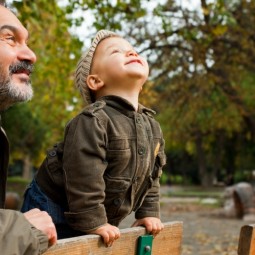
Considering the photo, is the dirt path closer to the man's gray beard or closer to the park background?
the park background

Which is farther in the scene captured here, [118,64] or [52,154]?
[118,64]

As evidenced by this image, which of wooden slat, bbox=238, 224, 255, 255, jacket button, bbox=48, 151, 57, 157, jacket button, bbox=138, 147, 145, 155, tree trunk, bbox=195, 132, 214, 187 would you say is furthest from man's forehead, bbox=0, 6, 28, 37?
tree trunk, bbox=195, 132, 214, 187

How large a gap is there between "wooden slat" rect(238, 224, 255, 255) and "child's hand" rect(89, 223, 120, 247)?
0.50 meters

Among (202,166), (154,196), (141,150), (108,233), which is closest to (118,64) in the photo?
(141,150)

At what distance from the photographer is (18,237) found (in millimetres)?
1545

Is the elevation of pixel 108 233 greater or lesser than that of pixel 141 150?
lesser

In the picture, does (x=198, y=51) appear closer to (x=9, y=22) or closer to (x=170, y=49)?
(x=170, y=49)

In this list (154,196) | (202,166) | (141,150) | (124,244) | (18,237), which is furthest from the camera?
(202,166)

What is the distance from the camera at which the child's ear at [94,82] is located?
2.57m

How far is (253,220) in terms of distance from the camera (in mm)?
15164

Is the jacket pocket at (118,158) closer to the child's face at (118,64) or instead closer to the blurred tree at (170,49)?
the child's face at (118,64)

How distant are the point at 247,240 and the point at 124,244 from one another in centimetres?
54

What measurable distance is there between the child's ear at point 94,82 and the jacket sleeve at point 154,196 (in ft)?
1.24

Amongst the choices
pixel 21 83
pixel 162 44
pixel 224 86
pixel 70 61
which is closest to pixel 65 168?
pixel 21 83
